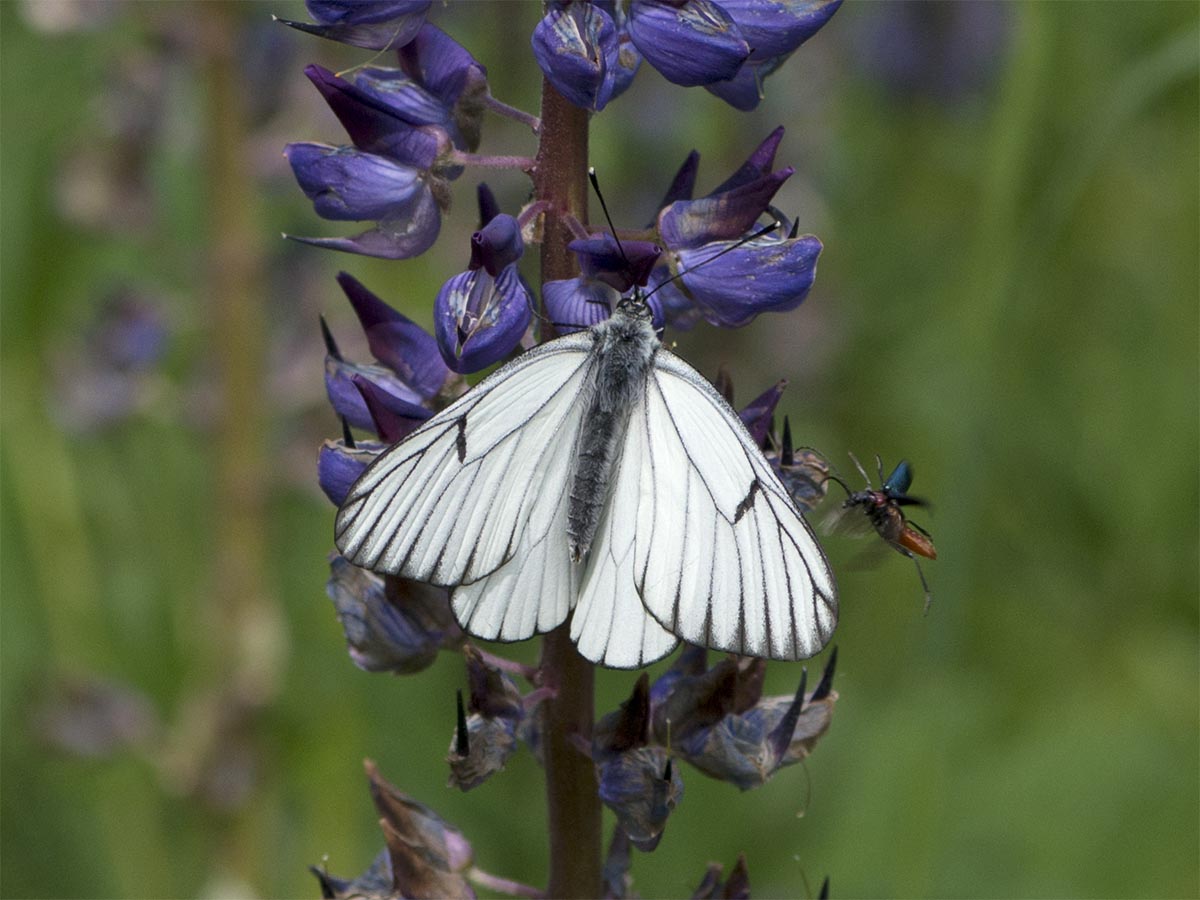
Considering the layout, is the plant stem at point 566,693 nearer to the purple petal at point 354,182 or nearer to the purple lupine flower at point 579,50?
the purple lupine flower at point 579,50

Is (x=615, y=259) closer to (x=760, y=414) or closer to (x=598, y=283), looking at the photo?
(x=598, y=283)

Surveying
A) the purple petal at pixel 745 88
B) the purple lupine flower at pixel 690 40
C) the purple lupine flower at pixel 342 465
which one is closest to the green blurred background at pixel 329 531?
the purple petal at pixel 745 88

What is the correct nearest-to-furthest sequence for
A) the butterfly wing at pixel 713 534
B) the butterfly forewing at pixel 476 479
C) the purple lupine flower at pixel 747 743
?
1. the butterfly wing at pixel 713 534
2. the butterfly forewing at pixel 476 479
3. the purple lupine flower at pixel 747 743

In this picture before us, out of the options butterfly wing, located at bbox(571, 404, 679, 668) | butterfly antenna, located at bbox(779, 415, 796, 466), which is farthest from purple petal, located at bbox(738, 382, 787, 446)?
butterfly wing, located at bbox(571, 404, 679, 668)

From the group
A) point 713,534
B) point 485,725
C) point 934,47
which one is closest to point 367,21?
point 713,534

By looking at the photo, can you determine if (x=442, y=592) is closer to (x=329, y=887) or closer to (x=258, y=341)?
(x=329, y=887)

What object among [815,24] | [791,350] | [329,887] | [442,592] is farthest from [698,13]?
[791,350]
